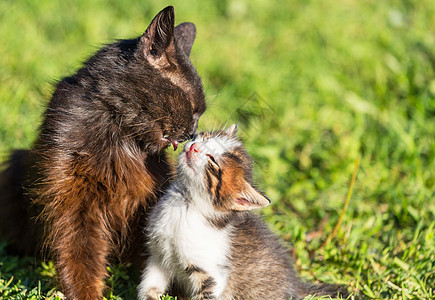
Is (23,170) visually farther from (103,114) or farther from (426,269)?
(426,269)

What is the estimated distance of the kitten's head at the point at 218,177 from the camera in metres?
3.24

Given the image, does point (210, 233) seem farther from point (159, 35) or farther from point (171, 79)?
point (159, 35)

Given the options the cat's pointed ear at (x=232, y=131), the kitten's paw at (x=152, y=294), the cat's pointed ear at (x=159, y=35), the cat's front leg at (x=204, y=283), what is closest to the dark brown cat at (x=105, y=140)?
the cat's pointed ear at (x=159, y=35)

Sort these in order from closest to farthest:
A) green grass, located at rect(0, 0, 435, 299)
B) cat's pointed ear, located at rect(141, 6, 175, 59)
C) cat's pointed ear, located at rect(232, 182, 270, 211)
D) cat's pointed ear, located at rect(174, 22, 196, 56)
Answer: cat's pointed ear, located at rect(232, 182, 270, 211)
cat's pointed ear, located at rect(141, 6, 175, 59)
cat's pointed ear, located at rect(174, 22, 196, 56)
green grass, located at rect(0, 0, 435, 299)

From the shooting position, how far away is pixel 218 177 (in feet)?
10.7

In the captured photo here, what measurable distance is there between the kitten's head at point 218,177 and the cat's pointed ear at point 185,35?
0.93 metres

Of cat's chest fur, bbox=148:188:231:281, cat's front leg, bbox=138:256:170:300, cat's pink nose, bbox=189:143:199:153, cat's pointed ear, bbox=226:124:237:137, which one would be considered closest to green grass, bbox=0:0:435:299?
cat's front leg, bbox=138:256:170:300

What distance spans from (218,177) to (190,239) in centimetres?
39

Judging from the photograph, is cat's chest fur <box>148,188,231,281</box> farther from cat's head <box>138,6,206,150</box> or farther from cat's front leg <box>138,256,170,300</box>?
cat's head <box>138,6,206,150</box>

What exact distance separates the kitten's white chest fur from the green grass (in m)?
0.64

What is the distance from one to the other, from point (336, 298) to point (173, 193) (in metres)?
1.29

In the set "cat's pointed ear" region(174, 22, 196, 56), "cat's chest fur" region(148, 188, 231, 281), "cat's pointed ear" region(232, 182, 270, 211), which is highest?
"cat's pointed ear" region(174, 22, 196, 56)

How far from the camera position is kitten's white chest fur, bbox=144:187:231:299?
128 inches

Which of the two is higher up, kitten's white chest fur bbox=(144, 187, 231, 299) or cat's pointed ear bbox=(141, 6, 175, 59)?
cat's pointed ear bbox=(141, 6, 175, 59)
